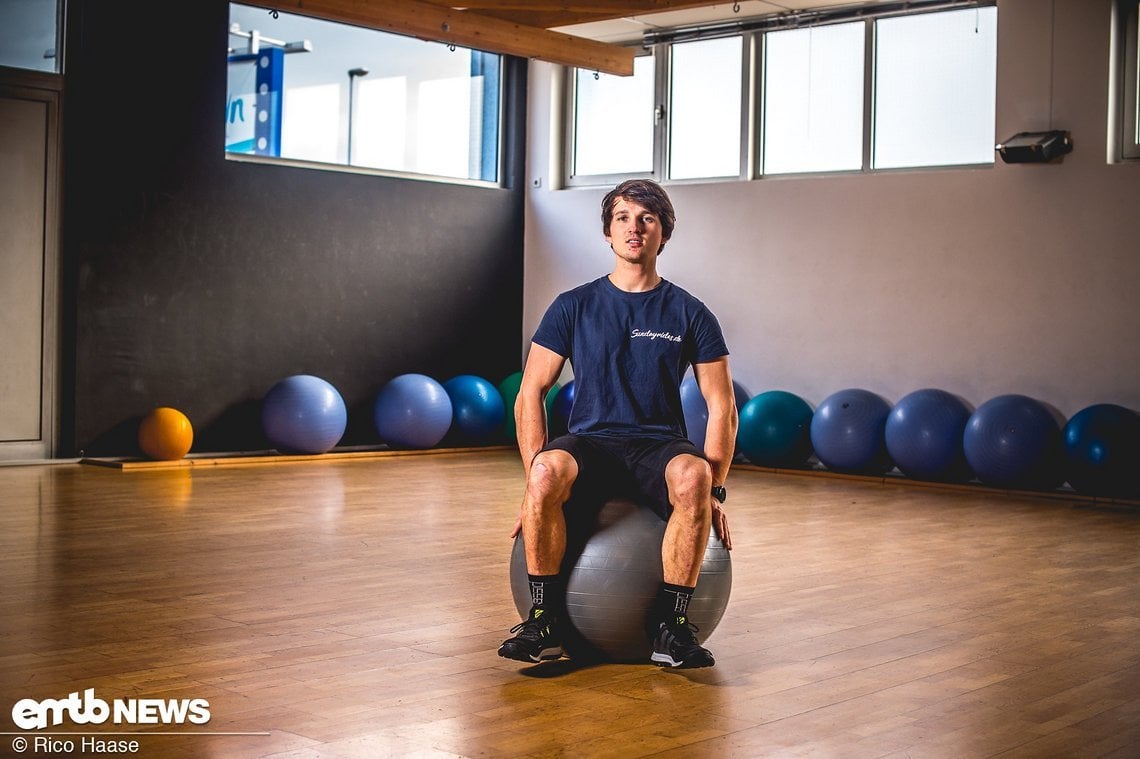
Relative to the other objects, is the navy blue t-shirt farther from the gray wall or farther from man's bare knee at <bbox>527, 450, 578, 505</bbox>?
the gray wall

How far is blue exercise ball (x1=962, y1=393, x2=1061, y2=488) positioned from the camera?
7281 millimetres

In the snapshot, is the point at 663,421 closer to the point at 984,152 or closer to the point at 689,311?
the point at 689,311

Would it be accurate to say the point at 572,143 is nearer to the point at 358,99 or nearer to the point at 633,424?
the point at 358,99

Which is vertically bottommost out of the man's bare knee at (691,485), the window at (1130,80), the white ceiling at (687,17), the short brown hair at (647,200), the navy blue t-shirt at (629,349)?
the man's bare knee at (691,485)

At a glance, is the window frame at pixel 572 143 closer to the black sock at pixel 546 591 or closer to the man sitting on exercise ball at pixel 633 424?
the man sitting on exercise ball at pixel 633 424

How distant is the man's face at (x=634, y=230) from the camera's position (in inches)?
134

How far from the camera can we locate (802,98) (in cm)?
906

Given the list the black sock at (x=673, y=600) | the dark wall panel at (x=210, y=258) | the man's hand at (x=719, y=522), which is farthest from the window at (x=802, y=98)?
the black sock at (x=673, y=600)

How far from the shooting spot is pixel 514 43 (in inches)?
316

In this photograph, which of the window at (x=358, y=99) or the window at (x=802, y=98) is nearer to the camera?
the window at (x=802, y=98)

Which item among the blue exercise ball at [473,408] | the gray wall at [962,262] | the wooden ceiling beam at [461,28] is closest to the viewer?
the wooden ceiling beam at [461,28]

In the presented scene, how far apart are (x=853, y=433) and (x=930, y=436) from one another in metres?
0.50

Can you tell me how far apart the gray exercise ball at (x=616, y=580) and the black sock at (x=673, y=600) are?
0.9 inches

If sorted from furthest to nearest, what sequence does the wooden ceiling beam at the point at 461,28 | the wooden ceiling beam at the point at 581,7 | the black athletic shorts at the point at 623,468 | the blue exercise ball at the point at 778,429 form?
1. the blue exercise ball at the point at 778,429
2. the wooden ceiling beam at the point at 581,7
3. the wooden ceiling beam at the point at 461,28
4. the black athletic shorts at the point at 623,468
